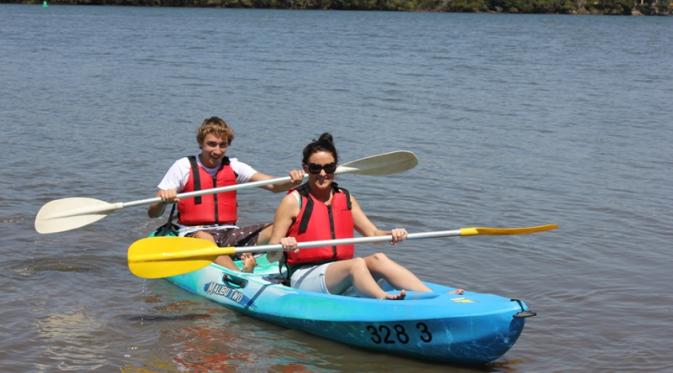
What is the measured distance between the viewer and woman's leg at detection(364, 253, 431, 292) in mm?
5719

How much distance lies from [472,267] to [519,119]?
8257mm

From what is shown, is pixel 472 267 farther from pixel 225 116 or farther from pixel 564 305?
pixel 225 116

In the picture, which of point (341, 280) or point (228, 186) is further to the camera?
point (228, 186)

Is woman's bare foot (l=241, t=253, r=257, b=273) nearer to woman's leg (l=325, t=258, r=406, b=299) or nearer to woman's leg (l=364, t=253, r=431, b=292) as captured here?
woman's leg (l=325, t=258, r=406, b=299)

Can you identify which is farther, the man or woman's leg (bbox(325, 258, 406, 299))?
the man

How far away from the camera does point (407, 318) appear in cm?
547

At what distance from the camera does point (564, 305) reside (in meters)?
6.92

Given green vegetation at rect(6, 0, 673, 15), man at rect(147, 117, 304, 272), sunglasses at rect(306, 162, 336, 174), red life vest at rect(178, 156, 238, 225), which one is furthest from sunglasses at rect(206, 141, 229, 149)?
green vegetation at rect(6, 0, 673, 15)

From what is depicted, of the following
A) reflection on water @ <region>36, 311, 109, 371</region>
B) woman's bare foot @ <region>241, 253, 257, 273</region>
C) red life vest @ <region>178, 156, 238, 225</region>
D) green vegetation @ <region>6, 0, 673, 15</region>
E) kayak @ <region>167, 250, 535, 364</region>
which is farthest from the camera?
green vegetation @ <region>6, 0, 673, 15</region>

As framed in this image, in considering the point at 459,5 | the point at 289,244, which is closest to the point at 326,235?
the point at 289,244

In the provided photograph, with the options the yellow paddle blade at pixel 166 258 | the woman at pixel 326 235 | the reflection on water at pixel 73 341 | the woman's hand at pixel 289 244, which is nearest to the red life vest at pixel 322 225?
the woman at pixel 326 235

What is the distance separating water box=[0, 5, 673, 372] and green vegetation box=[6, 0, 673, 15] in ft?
133

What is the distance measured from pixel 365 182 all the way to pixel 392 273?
5.18 m

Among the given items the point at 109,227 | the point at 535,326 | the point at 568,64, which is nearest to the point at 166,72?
the point at 568,64
